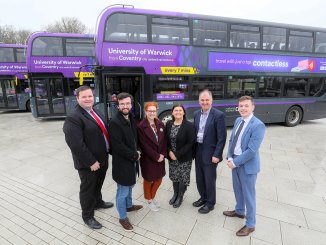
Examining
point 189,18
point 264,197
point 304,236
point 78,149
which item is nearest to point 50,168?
point 78,149

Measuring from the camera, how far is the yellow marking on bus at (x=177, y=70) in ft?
22.1

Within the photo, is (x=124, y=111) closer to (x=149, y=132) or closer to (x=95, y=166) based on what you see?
(x=149, y=132)

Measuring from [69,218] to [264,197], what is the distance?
3.12m

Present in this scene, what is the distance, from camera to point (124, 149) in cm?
250

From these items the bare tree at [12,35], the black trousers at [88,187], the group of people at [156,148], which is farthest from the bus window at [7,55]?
the bare tree at [12,35]

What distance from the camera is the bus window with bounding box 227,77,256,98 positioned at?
754 cm

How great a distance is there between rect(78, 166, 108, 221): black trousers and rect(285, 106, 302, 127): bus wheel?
8247 mm

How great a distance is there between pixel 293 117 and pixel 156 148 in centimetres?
828

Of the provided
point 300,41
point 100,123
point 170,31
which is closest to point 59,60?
point 170,31

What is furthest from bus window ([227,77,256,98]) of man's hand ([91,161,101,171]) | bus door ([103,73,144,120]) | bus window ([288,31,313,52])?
man's hand ([91,161,101,171])

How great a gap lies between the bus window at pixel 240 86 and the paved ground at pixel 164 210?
2781 mm

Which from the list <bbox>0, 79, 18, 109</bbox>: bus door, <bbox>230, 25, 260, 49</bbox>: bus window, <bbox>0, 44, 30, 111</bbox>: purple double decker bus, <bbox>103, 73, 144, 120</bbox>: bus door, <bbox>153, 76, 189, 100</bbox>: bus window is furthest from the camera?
<bbox>0, 79, 18, 109</bbox>: bus door

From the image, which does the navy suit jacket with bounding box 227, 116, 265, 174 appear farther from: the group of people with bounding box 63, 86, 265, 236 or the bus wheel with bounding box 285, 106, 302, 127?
the bus wheel with bounding box 285, 106, 302, 127

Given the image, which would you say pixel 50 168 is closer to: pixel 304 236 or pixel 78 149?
pixel 78 149
